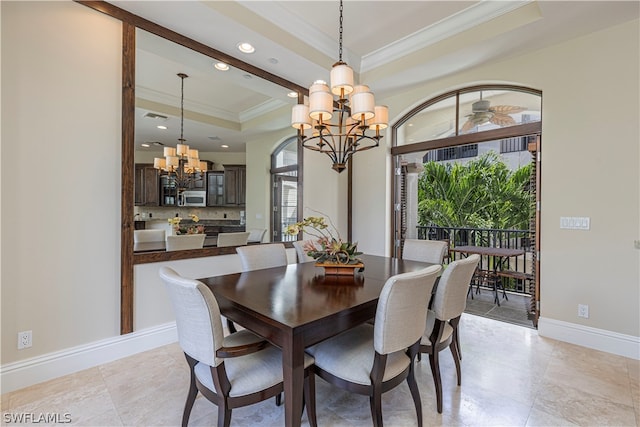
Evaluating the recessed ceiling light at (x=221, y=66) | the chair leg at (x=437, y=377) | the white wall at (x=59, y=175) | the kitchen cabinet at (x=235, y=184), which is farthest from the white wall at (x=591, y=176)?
the white wall at (x=59, y=175)

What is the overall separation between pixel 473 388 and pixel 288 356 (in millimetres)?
1598

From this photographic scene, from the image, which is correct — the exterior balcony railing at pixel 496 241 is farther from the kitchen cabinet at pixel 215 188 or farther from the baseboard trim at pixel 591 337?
the kitchen cabinet at pixel 215 188

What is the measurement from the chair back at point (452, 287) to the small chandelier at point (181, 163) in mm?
2757

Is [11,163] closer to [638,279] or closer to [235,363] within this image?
[235,363]

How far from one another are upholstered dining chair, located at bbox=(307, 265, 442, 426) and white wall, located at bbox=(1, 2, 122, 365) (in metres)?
1.98

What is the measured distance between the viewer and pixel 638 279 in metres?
2.57

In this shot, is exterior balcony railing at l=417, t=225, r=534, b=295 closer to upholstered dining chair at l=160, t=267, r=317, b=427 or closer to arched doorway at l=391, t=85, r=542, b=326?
arched doorway at l=391, t=85, r=542, b=326

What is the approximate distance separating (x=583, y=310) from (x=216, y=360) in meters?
3.36

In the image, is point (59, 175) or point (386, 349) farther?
point (59, 175)

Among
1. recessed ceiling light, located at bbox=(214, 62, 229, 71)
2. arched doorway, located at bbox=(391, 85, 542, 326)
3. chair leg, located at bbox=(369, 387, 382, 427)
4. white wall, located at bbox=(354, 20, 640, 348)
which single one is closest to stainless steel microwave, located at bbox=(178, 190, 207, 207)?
recessed ceiling light, located at bbox=(214, 62, 229, 71)

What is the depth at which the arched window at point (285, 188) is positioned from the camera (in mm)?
4262

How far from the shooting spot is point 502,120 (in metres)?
3.38

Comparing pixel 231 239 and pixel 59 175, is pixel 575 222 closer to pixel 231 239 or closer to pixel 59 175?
pixel 231 239

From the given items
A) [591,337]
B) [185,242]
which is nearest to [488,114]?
[591,337]
